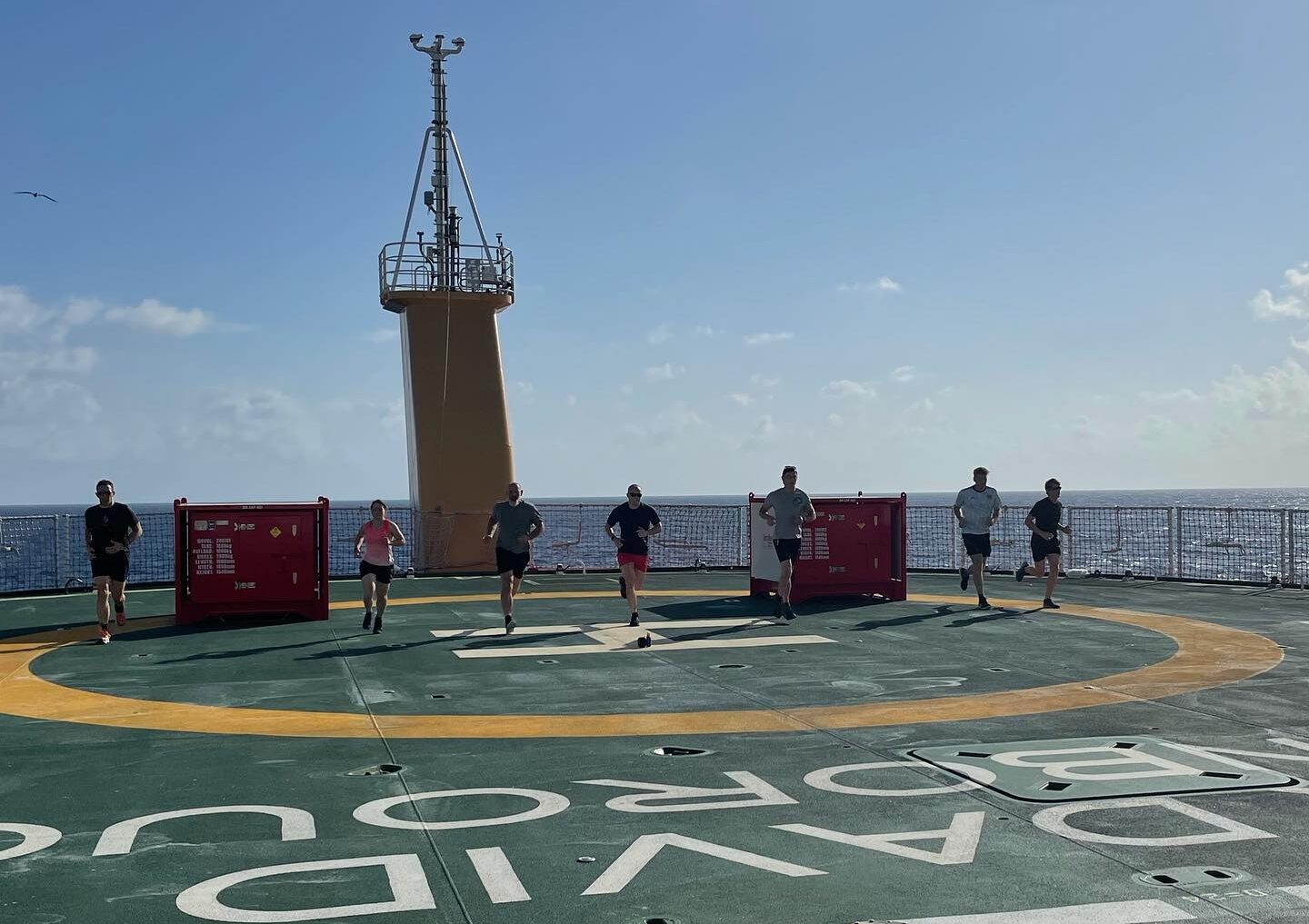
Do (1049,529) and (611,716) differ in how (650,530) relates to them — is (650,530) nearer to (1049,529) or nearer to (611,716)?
(611,716)

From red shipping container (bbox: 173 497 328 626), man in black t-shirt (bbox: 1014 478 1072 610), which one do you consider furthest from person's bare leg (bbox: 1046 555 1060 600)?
red shipping container (bbox: 173 497 328 626)

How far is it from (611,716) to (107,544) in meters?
7.77

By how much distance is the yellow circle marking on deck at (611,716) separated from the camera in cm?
893

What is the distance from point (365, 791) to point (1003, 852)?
3.61 metres

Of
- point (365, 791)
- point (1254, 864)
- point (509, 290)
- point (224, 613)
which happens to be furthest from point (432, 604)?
point (1254, 864)

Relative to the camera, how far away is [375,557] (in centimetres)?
1492

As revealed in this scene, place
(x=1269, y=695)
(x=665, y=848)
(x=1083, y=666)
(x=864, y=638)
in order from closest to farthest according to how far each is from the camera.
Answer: (x=665, y=848)
(x=1269, y=695)
(x=1083, y=666)
(x=864, y=638)

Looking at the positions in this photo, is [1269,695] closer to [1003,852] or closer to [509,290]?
[1003,852]

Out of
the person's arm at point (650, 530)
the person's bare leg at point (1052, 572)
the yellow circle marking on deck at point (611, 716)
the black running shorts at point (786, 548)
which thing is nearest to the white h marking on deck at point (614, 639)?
the black running shorts at point (786, 548)

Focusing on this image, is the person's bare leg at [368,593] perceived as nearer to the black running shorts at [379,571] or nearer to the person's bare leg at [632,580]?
the black running shorts at [379,571]

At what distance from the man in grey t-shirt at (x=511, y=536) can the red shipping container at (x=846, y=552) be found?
175 inches

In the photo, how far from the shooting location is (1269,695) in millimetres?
9984

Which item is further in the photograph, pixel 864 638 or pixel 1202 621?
pixel 1202 621

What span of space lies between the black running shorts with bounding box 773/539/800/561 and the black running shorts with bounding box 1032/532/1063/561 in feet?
13.3
